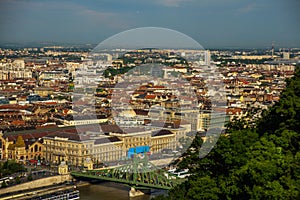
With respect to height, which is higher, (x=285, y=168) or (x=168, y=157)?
(x=285, y=168)

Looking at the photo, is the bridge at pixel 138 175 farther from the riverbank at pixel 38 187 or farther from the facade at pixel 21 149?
the facade at pixel 21 149

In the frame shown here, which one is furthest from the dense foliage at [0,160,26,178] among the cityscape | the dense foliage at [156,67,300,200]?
the dense foliage at [156,67,300,200]

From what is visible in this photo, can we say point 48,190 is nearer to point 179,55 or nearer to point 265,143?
point 265,143

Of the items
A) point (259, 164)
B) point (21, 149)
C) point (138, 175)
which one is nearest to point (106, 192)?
point (138, 175)

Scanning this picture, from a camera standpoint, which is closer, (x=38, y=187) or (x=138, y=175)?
(x=138, y=175)

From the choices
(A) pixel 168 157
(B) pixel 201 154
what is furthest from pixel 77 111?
(B) pixel 201 154

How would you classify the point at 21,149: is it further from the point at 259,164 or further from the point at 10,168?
the point at 259,164
